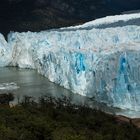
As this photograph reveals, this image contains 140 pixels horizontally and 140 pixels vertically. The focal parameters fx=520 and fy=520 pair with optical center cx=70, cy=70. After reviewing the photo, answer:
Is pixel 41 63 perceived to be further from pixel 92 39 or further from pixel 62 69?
pixel 62 69

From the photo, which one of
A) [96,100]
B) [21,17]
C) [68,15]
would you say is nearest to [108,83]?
[96,100]

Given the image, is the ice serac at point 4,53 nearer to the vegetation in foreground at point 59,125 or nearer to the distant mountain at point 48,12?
the distant mountain at point 48,12

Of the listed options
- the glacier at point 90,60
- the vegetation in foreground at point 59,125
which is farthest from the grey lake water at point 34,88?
the vegetation in foreground at point 59,125

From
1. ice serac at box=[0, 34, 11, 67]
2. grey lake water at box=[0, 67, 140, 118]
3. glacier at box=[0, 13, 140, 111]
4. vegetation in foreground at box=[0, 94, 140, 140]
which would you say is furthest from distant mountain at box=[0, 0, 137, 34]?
vegetation in foreground at box=[0, 94, 140, 140]

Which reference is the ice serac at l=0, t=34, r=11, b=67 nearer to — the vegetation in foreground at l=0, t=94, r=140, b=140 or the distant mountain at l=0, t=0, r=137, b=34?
the distant mountain at l=0, t=0, r=137, b=34

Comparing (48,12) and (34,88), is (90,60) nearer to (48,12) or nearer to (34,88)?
(34,88)

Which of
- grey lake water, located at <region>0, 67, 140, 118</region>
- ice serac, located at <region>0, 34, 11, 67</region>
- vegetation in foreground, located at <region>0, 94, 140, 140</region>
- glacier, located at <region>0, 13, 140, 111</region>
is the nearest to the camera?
vegetation in foreground, located at <region>0, 94, 140, 140</region>
